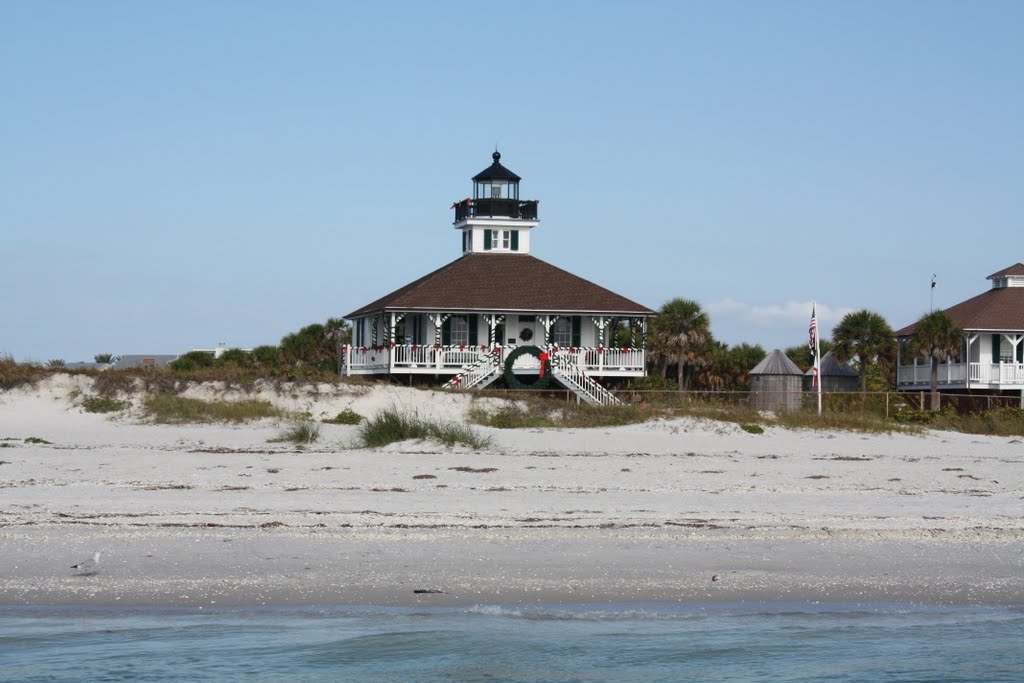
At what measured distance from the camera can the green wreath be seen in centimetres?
3962

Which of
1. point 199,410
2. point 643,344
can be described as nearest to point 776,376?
point 643,344

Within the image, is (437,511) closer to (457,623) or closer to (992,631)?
(457,623)

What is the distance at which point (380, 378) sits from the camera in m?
44.0

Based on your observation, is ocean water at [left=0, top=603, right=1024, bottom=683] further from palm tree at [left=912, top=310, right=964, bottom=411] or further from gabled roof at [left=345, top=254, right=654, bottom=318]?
palm tree at [left=912, top=310, right=964, bottom=411]

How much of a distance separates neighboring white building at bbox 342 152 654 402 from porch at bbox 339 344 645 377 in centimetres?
3

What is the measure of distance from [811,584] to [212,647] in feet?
16.8

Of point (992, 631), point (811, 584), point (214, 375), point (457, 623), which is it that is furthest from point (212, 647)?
point (214, 375)

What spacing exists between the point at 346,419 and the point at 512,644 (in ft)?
60.2

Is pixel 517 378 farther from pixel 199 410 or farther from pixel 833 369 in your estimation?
pixel 833 369

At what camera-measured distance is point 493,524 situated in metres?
13.7

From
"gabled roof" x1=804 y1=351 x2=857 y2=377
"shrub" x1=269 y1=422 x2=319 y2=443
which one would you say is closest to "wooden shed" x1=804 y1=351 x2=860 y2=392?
"gabled roof" x1=804 y1=351 x2=857 y2=377

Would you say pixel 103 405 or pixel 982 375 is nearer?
pixel 103 405

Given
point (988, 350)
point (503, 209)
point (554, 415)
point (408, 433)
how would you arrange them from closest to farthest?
point (408, 433) < point (554, 415) < point (988, 350) < point (503, 209)

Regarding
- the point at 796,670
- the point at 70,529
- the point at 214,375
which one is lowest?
the point at 796,670
